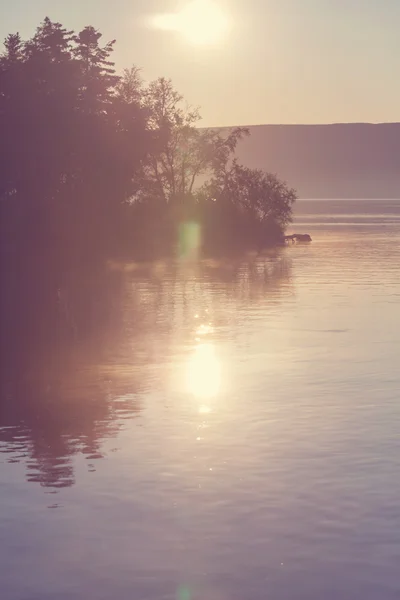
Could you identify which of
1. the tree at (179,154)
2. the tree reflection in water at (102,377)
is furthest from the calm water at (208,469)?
the tree at (179,154)

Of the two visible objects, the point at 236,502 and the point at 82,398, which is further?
the point at 82,398

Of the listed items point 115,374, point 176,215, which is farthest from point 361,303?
point 176,215

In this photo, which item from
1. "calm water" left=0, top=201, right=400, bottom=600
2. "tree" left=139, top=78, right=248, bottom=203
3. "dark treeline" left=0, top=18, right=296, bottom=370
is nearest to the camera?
"calm water" left=0, top=201, right=400, bottom=600

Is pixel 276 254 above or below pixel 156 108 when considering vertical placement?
below

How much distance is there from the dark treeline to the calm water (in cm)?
963

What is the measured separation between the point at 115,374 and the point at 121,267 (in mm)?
36566

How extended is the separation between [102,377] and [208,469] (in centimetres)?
806

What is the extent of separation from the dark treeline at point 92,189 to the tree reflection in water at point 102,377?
2318mm

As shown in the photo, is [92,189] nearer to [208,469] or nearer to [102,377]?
[102,377]

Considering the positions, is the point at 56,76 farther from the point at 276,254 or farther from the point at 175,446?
the point at 175,446

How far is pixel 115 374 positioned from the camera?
22.4 m

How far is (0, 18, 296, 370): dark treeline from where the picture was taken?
168 feet

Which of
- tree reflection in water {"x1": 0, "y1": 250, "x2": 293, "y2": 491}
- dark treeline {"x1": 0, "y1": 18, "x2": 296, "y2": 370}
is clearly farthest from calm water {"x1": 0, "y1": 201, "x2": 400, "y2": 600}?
dark treeline {"x1": 0, "y1": 18, "x2": 296, "y2": 370}

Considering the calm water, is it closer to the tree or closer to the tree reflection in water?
the tree reflection in water
